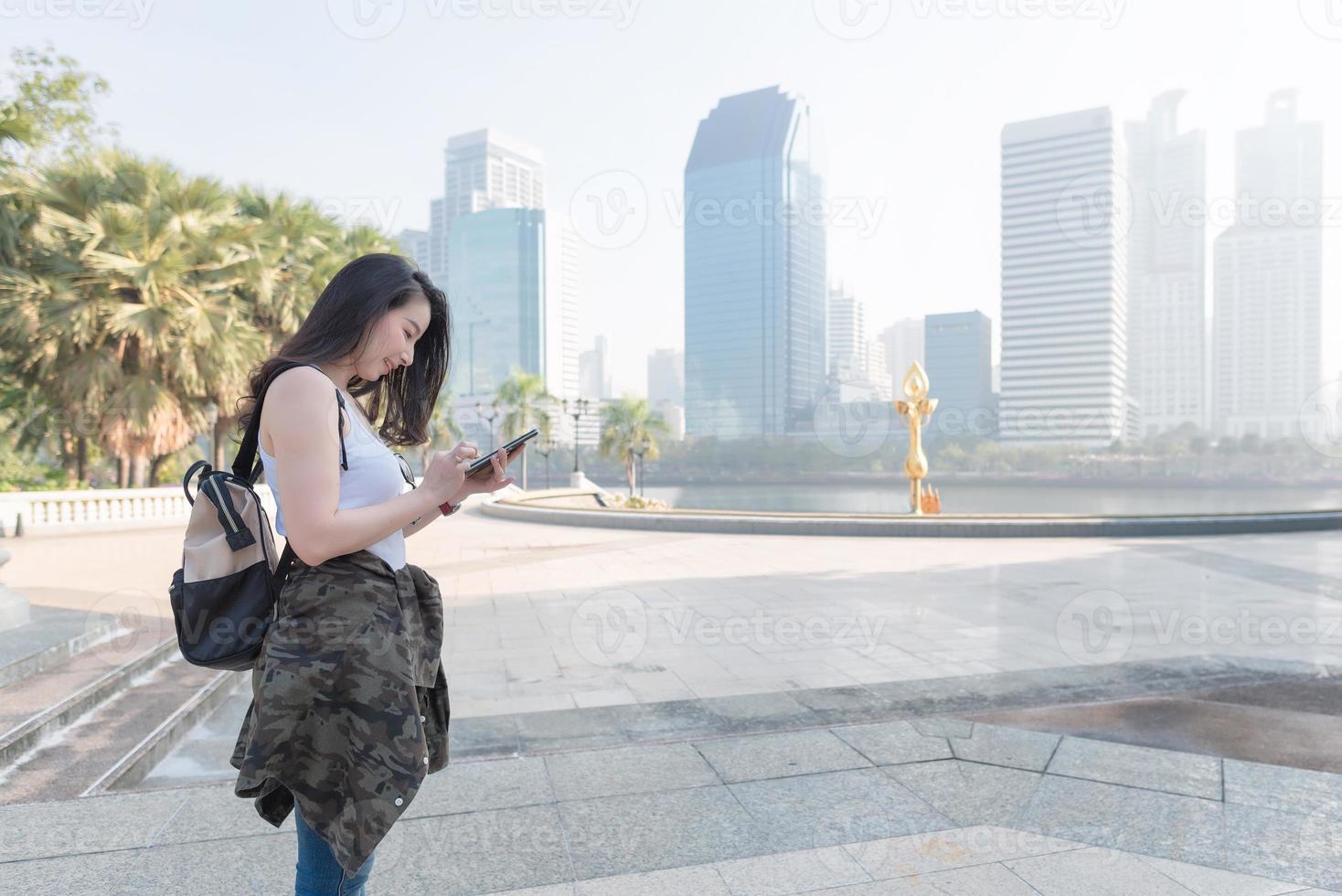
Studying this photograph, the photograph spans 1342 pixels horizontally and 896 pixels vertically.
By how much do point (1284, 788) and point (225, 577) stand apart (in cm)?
374

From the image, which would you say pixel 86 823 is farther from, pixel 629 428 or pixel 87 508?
pixel 629 428

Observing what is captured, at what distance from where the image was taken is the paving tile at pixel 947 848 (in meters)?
2.49

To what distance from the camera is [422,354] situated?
5.96 ft

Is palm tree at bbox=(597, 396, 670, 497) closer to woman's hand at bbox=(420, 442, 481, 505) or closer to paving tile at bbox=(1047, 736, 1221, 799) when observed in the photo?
paving tile at bbox=(1047, 736, 1221, 799)

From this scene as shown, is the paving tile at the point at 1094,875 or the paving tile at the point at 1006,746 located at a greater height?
the paving tile at the point at 1094,875

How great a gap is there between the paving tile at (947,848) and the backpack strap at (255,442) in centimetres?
209

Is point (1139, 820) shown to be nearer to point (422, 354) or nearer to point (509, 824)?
point (509, 824)

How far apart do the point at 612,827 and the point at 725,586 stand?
240 inches

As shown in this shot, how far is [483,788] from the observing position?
10.2 feet

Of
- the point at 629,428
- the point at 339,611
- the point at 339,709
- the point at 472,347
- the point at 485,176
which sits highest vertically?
the point at 485,176

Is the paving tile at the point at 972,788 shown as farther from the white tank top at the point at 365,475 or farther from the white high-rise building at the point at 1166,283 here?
the white high-rise building at the point at 1166,283

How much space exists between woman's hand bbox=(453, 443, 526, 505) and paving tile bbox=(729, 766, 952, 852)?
1785 millimetres

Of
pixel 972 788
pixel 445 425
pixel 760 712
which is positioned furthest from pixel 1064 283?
pixel 972 788

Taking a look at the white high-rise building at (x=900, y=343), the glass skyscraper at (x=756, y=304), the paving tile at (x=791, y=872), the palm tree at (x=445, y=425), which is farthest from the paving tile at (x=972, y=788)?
the white high-rise building at (x=900, y=343)
